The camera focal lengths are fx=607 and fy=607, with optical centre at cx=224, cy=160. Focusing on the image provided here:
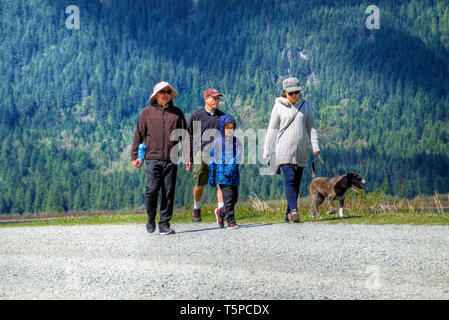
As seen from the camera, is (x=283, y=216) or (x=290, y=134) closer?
(x=290, y=134)

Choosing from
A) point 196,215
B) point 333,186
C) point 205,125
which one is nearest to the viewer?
point 205,125

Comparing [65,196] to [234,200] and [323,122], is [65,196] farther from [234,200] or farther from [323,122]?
[234,200]

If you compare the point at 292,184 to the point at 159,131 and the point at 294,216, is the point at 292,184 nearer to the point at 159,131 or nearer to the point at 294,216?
the point at 294,216

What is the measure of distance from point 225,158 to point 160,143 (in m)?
1.23

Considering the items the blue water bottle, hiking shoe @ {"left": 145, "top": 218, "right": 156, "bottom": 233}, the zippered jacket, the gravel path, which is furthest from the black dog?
the blue water bottle

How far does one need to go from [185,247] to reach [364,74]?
606 feet

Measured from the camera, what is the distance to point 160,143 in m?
10.3

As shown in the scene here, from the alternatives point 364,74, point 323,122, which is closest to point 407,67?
point 364,74

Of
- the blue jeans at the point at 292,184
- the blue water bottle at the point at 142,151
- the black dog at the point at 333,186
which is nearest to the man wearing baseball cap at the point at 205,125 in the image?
the blue water bottle at the point at 142,151

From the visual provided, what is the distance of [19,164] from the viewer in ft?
470

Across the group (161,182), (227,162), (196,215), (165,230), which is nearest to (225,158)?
(227,162)

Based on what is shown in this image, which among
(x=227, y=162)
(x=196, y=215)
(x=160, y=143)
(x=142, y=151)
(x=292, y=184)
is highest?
(x=160, y=143)

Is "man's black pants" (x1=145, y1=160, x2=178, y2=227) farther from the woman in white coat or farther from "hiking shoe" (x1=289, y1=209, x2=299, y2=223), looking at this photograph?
"hiking shoe" (x1=289, y1=209, x2=299, y2=223)

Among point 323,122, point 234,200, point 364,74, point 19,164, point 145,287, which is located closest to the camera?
point 145,287
